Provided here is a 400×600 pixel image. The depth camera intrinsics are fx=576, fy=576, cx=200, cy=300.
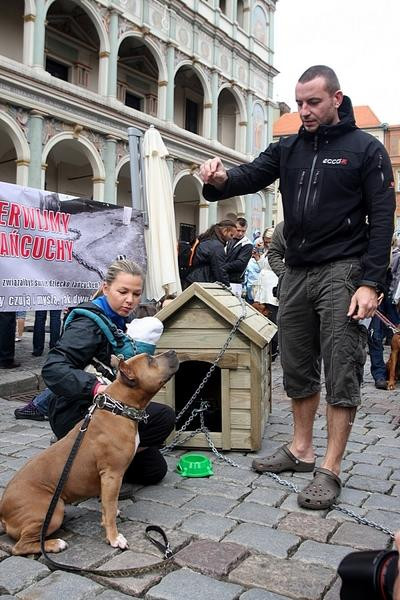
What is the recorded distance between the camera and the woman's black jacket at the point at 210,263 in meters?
7.21

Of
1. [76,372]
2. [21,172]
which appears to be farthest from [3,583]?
[21,172]

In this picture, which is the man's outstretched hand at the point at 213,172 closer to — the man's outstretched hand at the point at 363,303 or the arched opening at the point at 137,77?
the man's outstretched hand at the point at 363,303

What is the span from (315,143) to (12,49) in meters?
18.7

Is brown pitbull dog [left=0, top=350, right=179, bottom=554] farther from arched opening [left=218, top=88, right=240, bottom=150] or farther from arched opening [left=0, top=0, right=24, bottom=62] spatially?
arched opening [left=218, top=88, right=240, bottom=150]

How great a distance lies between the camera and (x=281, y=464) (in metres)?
3.68

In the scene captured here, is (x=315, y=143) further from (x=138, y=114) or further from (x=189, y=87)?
(x=189, y=87)

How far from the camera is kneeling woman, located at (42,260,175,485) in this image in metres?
2.88

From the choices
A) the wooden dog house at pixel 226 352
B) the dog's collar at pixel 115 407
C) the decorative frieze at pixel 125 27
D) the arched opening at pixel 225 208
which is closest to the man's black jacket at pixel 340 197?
the wooden dog house at pixel 226 352

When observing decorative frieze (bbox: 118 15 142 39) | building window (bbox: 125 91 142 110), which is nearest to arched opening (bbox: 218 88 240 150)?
building window (bbox: 125 91 142 110)

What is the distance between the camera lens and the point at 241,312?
13.8 feet

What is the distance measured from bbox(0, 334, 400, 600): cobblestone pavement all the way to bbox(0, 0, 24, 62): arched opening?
1806cm

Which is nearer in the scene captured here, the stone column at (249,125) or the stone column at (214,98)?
the stone column at (214,98)

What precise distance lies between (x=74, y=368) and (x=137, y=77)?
22.8 meters

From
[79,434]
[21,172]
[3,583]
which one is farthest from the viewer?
[21,172]
